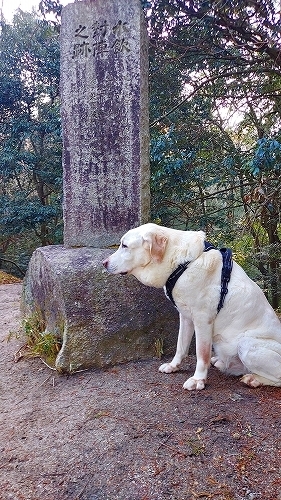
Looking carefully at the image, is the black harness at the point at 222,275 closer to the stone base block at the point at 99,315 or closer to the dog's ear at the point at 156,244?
the dog's ear at the point at 156,244

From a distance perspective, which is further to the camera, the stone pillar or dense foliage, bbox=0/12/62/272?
dense foliage, bbox=0/12/62/272

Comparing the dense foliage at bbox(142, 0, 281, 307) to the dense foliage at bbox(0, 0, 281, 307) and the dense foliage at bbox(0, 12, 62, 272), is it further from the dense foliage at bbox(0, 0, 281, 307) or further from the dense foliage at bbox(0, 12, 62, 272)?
the dense foliage at bbox(0, 12, 62, 272)

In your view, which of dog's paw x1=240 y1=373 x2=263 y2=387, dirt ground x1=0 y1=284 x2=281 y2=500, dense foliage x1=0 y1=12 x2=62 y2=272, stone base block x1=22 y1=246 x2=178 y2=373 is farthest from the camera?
dense foliage x1=0 y1=12 x2=62 y2=272

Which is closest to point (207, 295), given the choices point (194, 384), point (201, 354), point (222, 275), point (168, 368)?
point (222, 275)

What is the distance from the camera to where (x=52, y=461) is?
255cm

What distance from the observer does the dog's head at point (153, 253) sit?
3.24m

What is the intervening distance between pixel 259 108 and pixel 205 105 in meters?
0.96

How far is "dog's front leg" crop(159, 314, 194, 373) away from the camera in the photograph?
3.58 m

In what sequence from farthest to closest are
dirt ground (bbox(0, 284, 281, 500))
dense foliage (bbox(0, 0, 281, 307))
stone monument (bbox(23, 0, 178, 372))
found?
dense foliage (bbox(0, 0, 281, 307)) → stone monument (bbox(23, 0, 178, 372)) → dirt ground (bbox(0, 284, 281, 500))

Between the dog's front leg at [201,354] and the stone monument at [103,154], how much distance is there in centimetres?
76

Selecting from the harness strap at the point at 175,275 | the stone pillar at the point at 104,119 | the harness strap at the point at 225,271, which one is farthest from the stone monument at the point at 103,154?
the harness strap at the point at 225,271

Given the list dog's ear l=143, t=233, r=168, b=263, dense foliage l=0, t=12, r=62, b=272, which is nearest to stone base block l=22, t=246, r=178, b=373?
dog's ear l=143, t=233, r=168, b=263

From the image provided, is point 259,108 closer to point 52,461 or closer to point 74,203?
point 74,203

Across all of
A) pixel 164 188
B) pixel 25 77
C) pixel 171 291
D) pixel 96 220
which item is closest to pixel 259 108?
pixel 164 188
